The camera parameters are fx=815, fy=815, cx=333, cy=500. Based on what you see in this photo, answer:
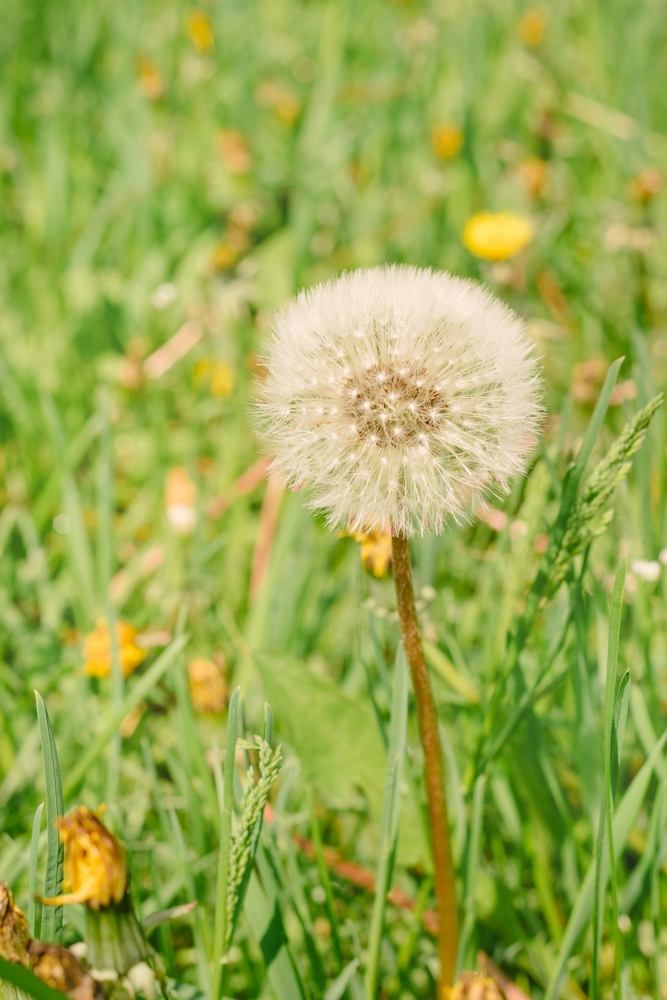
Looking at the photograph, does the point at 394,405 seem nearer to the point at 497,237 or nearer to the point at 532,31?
the point at 497,237

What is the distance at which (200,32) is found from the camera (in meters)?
3.13

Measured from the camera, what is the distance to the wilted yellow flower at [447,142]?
2.65 m

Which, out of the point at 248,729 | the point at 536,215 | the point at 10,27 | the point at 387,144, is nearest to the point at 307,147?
the point at 387,144

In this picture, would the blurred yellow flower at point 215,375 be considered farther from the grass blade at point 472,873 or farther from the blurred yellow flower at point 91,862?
the blurred yellow flower at point 91,862

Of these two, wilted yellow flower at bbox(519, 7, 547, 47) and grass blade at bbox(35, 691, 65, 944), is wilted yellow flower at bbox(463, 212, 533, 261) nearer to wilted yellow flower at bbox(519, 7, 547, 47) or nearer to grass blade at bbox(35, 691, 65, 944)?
wilted yellow flower at bbox(519, 7, 547, 47)

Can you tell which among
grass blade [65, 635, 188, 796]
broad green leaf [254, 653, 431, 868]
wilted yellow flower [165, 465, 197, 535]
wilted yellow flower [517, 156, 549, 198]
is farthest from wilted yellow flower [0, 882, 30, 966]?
wilted yellow flower [517, 156, 549, 198]

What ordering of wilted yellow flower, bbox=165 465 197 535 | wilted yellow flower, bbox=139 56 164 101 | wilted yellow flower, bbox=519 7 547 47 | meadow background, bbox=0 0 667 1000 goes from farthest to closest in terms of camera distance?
wilted yellow flower, bbox=519 7 547 47, wilted yellow flower, bbox=139 56 164 101, wilted yellow flower, bbox=165 465 197 535, meadow background, bbox=0 0 667 1000

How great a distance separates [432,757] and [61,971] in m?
0.40

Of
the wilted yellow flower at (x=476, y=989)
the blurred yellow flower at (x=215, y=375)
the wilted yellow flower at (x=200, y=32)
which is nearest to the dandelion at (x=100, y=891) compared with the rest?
the wilted yellow flower at (x=476, y=989)

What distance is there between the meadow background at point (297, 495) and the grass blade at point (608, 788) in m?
0.16

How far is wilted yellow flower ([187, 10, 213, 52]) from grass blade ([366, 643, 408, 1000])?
306 cm

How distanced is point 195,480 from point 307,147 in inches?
70.5

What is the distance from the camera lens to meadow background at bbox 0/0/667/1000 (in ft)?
3.50

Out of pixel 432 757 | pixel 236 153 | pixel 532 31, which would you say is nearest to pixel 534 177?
pixel 236 153
